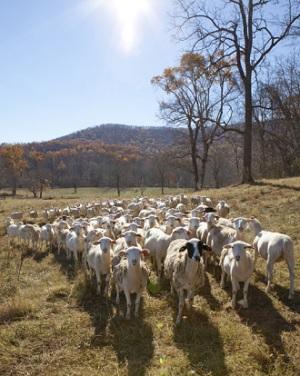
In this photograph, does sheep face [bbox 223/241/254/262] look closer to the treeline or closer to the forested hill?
the treeline

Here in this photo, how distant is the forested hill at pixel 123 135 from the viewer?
5517 inches

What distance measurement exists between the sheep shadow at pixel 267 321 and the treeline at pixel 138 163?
13080 millimetres

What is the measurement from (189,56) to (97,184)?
6528 centimetres

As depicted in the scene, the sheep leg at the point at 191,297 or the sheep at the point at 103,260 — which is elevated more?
the sheep at the point at 103,260

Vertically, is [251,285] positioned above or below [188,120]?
below

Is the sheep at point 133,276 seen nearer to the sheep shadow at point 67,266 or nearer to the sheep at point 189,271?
the sheep at point 189,271

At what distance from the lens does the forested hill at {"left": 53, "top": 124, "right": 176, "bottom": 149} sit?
14012 cm

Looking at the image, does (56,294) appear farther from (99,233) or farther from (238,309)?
(238,309)

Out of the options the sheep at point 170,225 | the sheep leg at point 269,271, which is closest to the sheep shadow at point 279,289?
the sheep leg at point 269,271

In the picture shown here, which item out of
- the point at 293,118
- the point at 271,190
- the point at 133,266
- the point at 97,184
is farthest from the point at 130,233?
the point at 97,184

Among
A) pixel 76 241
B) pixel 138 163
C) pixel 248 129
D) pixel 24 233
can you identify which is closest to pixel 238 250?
pixel 76 241

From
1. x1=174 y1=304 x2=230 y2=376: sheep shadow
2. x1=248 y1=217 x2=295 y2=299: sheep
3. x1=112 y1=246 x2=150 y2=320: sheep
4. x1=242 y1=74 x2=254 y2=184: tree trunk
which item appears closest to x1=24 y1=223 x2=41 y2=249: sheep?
x1=112 y1=246 x2=150 y2=320: sheep

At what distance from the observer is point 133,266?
6.86 metres

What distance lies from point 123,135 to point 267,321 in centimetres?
17032
